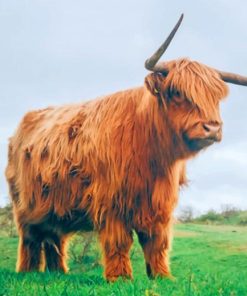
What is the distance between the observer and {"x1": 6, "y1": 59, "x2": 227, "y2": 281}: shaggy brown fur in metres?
5.68

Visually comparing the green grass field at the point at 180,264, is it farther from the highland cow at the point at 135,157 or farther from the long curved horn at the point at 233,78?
the long curved horn at the point at 233,78

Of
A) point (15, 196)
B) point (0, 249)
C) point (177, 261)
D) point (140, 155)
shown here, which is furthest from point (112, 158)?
point (0, 249)

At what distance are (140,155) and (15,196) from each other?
252 centimetres

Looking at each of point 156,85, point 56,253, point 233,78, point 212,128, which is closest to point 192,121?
point 212,128

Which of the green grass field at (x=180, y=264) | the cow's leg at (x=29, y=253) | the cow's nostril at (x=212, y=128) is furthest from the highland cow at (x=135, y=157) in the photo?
the cow's leg at (x=29, y=253)

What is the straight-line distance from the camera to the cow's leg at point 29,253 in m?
7.55

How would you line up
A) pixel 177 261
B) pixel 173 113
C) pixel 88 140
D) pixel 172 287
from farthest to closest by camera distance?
pixel 177 261, pixel 88 140, pixel 173 113, pixel 172 287

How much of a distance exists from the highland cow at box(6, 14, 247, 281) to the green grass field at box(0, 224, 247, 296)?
→ 480 mm

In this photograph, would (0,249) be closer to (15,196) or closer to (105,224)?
(15,196)

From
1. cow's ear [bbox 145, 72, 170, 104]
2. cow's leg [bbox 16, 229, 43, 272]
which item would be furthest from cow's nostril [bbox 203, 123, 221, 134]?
→ cow's leg [bbox 16, 229, 43, 272]

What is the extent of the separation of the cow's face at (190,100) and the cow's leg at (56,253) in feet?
8.57

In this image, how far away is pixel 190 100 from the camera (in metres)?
5.57

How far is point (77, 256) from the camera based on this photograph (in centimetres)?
1200

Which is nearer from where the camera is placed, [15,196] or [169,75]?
[169,75]
